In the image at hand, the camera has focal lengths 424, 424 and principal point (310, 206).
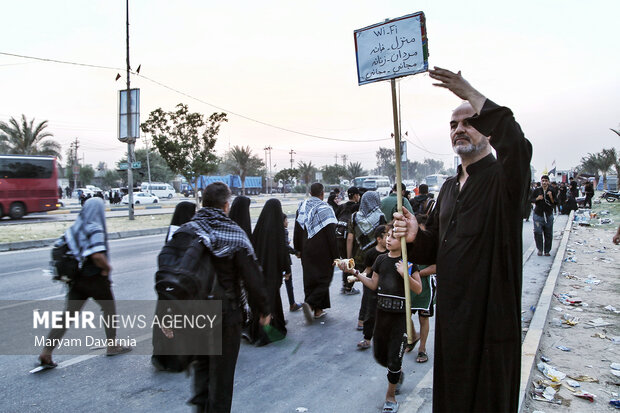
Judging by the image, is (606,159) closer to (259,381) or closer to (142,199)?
(142,199)

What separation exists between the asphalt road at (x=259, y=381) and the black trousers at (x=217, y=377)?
2.12ft

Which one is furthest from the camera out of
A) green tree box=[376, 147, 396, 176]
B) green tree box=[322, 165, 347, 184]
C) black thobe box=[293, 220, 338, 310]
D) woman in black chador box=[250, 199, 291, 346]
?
green tree box=[376, 147, 396, 176]

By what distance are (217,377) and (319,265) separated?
10.3 feet

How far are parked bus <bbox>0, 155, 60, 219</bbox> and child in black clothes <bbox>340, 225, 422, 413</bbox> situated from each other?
22999 mm

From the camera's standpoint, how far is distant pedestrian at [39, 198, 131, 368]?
3.93m

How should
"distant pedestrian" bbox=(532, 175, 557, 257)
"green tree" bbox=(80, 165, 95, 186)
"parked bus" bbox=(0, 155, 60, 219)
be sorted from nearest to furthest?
"distant pedestrian" bbox=(532, 175, 557, 257) < "parked bus" bbox=(0, 155, 60, 219) < "green tree" bbox=(80, 165, 95, 186)

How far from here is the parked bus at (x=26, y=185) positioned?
20.8 meters

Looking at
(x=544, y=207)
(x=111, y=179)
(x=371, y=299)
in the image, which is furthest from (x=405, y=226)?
(x=111, y=179)

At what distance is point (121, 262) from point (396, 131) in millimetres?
9127

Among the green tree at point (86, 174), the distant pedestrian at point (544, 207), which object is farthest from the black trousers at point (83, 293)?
the green tree at point (86, 174)

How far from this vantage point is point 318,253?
5816 millimetres

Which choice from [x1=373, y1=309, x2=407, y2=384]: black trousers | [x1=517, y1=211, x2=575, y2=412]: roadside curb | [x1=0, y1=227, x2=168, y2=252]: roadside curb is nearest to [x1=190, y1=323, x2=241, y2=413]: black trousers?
[x1=373, y1=309, x2=407, y2=384]: black trousers

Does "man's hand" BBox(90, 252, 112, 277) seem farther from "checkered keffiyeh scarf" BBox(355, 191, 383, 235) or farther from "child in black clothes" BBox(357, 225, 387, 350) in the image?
"checkered keffiyeh scarf" BBox(355, 191, 383, 235)

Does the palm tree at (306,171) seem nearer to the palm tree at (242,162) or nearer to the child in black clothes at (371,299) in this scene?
the palm tree at (242,162)
